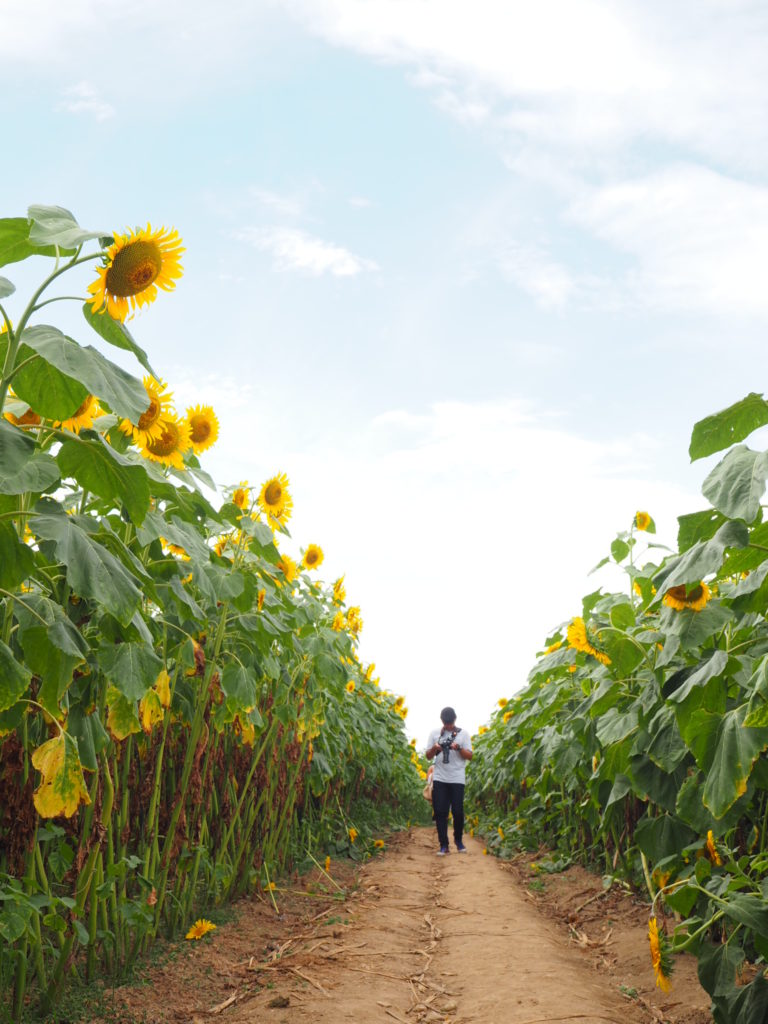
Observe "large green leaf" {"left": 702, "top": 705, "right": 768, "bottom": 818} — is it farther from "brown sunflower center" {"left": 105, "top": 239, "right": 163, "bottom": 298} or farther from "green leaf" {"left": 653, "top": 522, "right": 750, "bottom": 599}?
"brown sunflower center" {"left": 105, "top": 239, "right": 163, "bottom": 298}

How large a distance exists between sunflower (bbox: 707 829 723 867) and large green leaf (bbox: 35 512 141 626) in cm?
227

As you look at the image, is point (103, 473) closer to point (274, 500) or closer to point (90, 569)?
point (90, 569)

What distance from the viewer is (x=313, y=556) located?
607cm

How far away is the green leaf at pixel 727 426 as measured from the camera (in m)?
2.35

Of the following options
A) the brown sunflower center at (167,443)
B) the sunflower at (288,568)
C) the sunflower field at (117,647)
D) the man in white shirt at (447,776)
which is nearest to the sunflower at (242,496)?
the sunflower field at (117,647)

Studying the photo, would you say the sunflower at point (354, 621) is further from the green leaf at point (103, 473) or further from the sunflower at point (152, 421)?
the green leaf at point (103, 473)

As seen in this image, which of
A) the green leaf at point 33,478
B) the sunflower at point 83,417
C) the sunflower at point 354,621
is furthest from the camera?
the sunflower at point 354,621

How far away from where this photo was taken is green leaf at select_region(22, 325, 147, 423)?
191cm

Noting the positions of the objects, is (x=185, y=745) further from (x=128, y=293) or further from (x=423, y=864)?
(x=423, y=864)

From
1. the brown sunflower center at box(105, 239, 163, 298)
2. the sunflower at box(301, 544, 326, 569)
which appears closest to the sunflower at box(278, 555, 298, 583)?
the sunflower at box(301, 544, 326, 569)

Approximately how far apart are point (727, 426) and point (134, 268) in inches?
62.5

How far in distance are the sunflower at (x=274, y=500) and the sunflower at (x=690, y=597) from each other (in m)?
2.19

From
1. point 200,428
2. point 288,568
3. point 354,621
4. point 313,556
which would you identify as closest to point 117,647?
point 200,428

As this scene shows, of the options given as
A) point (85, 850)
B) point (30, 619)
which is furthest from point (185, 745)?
point (30, 619)
